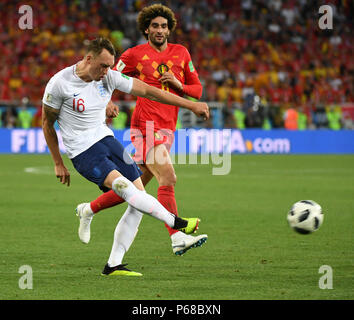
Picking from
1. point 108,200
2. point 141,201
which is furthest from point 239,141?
point 141,201

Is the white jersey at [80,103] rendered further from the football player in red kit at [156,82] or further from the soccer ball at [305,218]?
the soccer ball at [305,218]

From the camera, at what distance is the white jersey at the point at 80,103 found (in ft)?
20.2

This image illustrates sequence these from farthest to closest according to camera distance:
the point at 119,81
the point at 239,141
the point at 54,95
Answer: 1. the point at 239,141
2. the point at 119,81
3. the point at 54,95

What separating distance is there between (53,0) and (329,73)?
10.9 m

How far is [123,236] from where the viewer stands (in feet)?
20.9

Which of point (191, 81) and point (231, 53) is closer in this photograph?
point (191, 81)

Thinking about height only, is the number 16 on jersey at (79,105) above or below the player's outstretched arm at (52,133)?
above

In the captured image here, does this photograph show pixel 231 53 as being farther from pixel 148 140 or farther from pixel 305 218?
pixel 305 218

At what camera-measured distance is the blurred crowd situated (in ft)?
81.6

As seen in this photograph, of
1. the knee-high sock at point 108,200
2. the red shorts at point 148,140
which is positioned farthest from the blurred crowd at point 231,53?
the knee-high sock at point 108,200

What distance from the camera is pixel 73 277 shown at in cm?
610

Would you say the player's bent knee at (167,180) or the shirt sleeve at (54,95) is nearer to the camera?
the shirt sleeve at (54,95)

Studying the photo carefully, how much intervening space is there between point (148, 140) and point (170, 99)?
1.32m

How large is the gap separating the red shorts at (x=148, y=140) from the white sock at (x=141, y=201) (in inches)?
59.4
